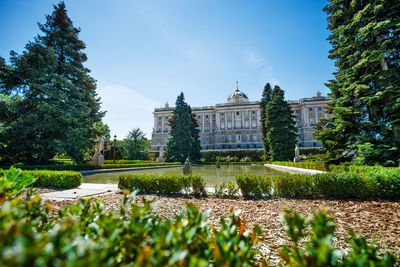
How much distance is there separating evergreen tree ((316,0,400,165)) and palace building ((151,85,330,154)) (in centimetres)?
4072

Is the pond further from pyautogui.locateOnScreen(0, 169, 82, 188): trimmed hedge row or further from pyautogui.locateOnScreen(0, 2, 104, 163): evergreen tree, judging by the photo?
pyautogui.locateOnScreen(0, 2, 104, 163): evergreen tree

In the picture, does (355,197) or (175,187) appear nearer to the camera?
(355,197)

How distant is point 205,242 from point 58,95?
55.5 feet

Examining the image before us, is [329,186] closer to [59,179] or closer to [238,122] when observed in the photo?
[59,179]

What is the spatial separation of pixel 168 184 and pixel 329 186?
4.67 m

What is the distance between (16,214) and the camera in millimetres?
918

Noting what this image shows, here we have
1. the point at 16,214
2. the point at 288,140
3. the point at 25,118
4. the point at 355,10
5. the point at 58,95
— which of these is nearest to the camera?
the point at 16,214

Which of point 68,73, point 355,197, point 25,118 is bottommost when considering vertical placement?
point 355,197

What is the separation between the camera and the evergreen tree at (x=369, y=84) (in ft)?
25.0

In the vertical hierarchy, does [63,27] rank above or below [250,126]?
above

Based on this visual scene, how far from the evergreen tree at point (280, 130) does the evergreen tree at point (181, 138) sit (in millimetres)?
12684

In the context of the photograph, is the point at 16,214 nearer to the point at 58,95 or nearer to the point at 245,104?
the point at 58,95

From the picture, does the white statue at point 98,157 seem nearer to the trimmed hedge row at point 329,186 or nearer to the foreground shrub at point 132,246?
the trimmed hedge row at point 329,186

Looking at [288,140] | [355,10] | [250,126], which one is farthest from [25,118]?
[250,126]
